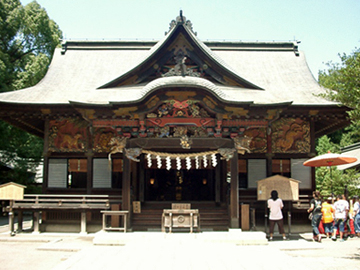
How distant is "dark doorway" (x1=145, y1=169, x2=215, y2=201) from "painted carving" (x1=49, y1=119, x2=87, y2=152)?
13.3 feet

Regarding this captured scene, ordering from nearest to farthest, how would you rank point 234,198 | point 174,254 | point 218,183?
point 174,254, point 234,198, point 218,183

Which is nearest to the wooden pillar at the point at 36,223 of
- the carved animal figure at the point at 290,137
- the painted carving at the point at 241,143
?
the painted carving at the point at 241,143

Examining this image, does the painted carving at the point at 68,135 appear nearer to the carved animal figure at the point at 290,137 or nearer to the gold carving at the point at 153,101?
the gold carving at the point at 153,101

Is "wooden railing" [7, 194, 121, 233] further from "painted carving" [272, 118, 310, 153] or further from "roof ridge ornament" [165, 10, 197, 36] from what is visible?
Answer: "painted carving" [272, 118, 310, 153]

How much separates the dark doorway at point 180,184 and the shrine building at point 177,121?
0.05 m

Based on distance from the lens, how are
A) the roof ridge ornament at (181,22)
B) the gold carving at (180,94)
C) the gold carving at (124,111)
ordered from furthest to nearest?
the roof ridge ornament at (181,22) → the gold carving at (124,111) → the gold carving at (180,94)

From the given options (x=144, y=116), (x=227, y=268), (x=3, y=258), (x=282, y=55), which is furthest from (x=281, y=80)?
(x=3, y=258)

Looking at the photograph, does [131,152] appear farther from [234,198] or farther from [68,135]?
[234,198]

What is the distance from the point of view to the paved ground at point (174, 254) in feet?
30.3

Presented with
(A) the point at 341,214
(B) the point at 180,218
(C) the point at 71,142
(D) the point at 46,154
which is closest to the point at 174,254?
(B) the point at 180,218

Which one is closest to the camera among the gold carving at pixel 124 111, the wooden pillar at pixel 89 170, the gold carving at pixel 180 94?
the gold carving at pixel 180 94

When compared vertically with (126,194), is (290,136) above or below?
above

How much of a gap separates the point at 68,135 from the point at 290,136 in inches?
356

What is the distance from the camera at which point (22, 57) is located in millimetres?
26984
